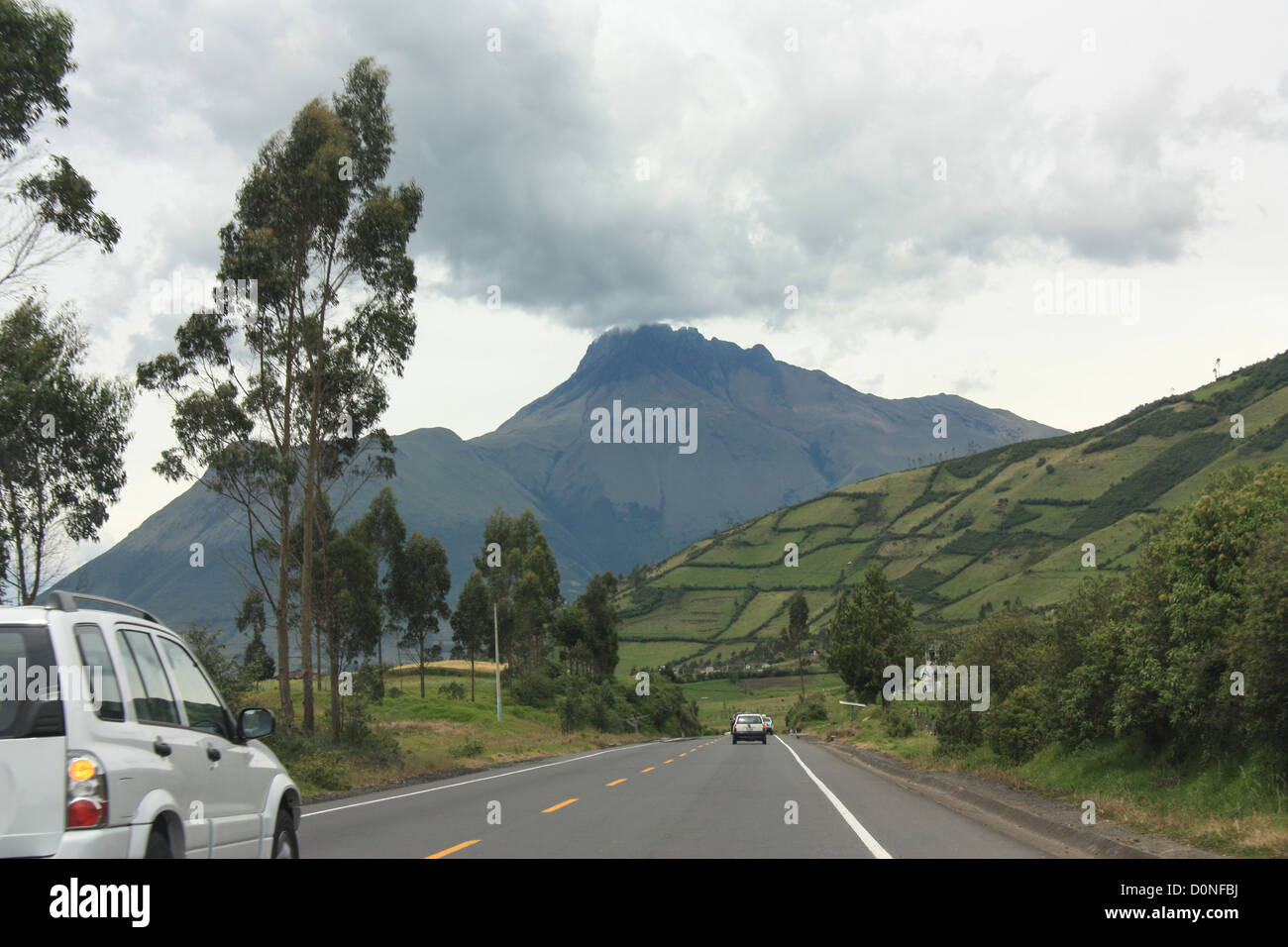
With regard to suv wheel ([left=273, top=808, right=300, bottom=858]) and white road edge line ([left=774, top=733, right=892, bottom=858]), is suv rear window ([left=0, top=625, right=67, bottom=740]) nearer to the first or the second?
suv wheel ([left=273, top=808, right=300, bottom=858])

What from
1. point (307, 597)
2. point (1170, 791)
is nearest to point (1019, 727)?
point (1170, 791)

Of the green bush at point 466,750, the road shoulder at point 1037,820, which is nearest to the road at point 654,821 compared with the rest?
the road shoulder at point 1037,820

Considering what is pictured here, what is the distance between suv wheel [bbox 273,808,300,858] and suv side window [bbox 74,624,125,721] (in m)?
2.57

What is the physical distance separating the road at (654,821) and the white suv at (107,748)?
15.1 ft

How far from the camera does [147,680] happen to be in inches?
254

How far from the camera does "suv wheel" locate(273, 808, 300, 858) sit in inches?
315

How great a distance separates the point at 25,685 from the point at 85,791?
628 millimetres

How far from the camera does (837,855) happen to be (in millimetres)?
10727

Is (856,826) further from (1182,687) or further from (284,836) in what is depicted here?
(284,836)

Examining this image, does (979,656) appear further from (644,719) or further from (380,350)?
(644,719)

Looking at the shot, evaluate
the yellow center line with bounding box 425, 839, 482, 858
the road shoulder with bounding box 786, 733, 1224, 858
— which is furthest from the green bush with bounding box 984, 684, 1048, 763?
the yellow center line with bounding box 425, 839, 482, 858

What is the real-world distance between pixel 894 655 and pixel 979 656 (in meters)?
41.8

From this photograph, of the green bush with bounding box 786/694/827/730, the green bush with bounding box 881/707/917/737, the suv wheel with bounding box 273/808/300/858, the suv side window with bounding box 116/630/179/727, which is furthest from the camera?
the green bush with bounding box 786/694/827/730
